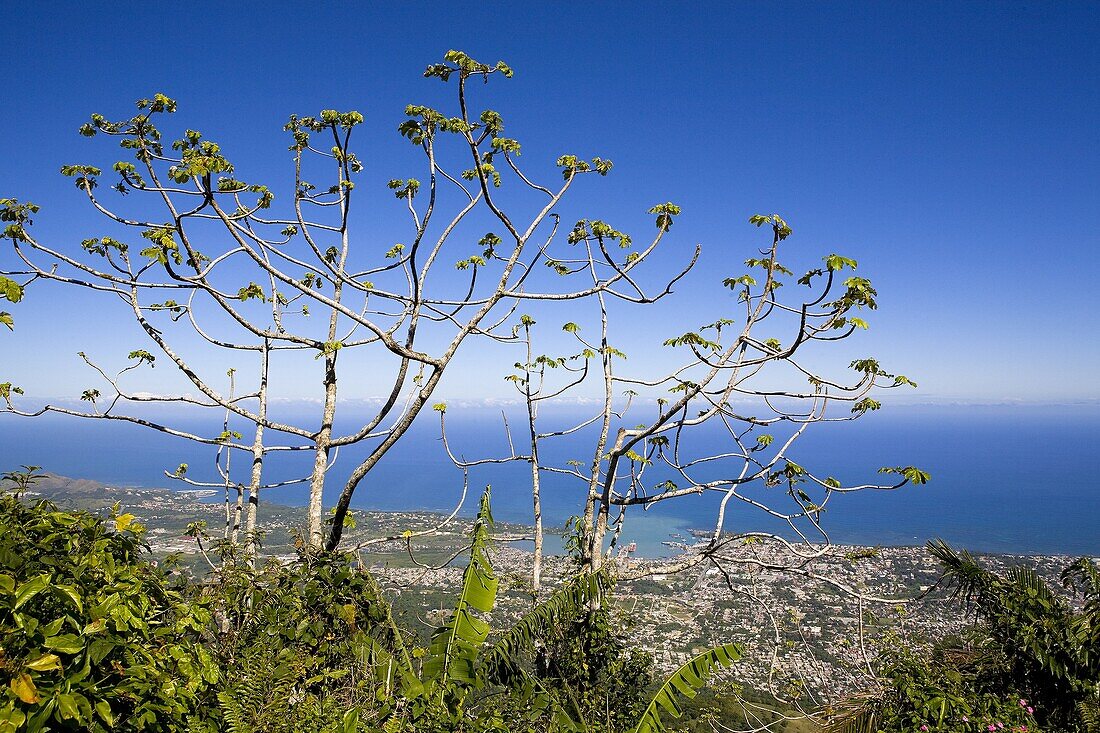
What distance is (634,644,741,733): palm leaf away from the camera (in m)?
3.64

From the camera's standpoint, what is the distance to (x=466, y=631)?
3.71 m

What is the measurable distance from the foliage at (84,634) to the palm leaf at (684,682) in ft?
9.55

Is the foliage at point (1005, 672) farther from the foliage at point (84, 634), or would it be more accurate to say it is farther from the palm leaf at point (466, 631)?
the foliage at point (84, 634)

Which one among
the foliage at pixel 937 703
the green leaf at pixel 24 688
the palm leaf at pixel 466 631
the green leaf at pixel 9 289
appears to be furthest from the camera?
the foliage at pixel 937 703

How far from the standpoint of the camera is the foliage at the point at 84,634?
1272 millimetres

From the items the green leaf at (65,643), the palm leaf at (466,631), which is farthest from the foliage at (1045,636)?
the green leaf at (65,643)

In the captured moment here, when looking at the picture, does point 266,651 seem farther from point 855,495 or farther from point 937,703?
point 855,495

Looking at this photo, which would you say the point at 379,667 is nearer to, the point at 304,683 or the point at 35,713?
the point at 304,683

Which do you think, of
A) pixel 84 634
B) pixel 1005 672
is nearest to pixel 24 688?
pixel 84 634

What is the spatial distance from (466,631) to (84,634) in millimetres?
2666

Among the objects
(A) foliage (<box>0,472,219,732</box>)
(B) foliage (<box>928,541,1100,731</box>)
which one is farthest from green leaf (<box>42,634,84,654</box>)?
(B) foliage (<box>928,541,1100,731</box>)

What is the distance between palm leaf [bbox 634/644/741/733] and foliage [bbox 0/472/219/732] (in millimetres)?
2911

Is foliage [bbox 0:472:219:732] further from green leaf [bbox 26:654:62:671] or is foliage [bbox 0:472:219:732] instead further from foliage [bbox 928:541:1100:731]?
foliage [bbox 928:541:1100:731]

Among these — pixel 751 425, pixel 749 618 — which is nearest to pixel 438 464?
pixel 749 618
